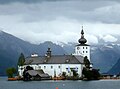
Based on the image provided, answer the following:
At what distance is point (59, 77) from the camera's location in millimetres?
198125

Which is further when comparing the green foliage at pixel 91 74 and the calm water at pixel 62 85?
the green foliage at pixel 91 74

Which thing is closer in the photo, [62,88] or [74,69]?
[62,88]

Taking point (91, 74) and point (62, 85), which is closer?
point (62, 85)

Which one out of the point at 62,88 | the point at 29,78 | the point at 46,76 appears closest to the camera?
the point at 62,88

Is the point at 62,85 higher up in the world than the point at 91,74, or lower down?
lower down

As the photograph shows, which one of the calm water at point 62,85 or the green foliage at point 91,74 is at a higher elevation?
the green foliage at point 91,74

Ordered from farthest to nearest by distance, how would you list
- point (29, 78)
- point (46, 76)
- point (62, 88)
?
point (46, 76) < point (29, 78) < point (62, 88)

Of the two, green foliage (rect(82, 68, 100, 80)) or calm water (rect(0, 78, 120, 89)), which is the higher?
green foliage (rect(82, 68, 100, 80))

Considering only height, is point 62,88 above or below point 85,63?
below

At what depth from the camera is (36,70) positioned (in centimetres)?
19862

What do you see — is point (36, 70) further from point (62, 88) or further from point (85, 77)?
point (62, 88)

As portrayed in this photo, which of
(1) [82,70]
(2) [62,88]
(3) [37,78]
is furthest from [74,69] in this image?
(2) [62,88]

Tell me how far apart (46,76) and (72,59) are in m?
12.4

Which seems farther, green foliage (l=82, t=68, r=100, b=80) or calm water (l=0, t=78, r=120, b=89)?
green foliage (l=82, t=68, r=100, b=80)
